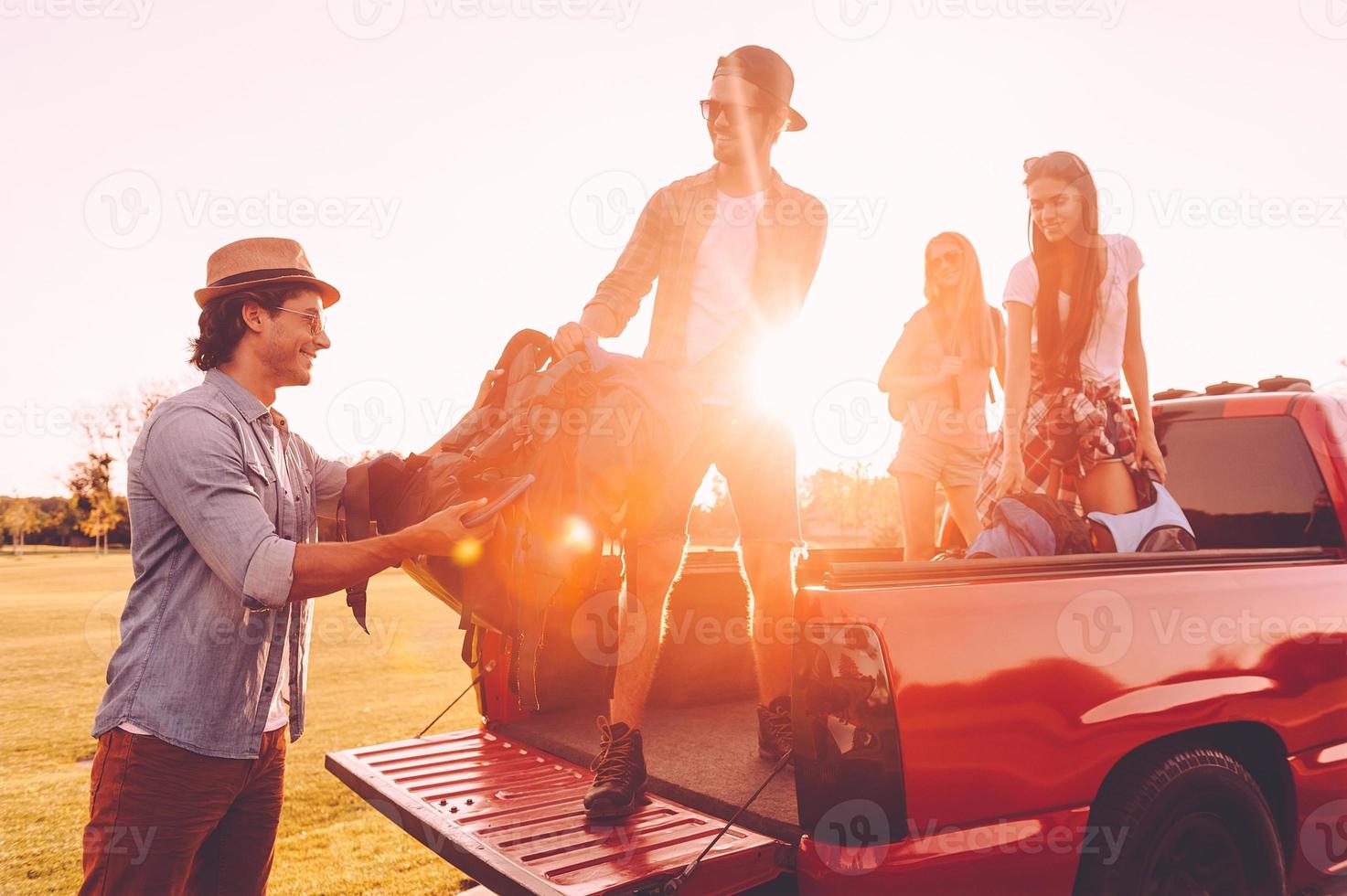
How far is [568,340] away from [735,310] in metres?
0.93

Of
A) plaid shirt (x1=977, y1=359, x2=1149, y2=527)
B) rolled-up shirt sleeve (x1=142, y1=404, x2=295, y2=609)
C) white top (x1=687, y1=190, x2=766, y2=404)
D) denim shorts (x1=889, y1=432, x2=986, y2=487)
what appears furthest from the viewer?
denim shorts (x1=889, y1=432, x2=986, y2=487)

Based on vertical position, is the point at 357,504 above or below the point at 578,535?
above

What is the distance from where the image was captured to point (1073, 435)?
13.0 feet

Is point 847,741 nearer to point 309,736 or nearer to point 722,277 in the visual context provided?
point 722,277

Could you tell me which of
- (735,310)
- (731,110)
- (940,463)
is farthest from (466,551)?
(940,463)

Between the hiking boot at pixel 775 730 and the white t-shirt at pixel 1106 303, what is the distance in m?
2.11

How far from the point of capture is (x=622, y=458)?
2625 mm

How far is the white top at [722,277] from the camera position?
142 inches

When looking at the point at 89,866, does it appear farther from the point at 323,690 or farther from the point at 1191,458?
the point at 323,690

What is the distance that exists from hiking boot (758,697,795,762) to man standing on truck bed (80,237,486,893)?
1495 mm

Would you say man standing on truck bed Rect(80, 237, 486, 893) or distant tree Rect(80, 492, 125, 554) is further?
distant tree Rect(80, 492, 125, 554)

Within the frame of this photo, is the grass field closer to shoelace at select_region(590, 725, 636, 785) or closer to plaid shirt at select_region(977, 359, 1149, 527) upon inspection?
shoelace at select_region(590, 725, 636, 785)

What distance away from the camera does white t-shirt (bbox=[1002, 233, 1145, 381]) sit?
13.5 feet

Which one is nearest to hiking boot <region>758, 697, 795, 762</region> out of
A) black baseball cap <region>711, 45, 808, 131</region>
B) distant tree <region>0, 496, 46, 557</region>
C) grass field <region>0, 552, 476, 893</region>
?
black baseball cap <region>711, 45, 808, 131</region>
